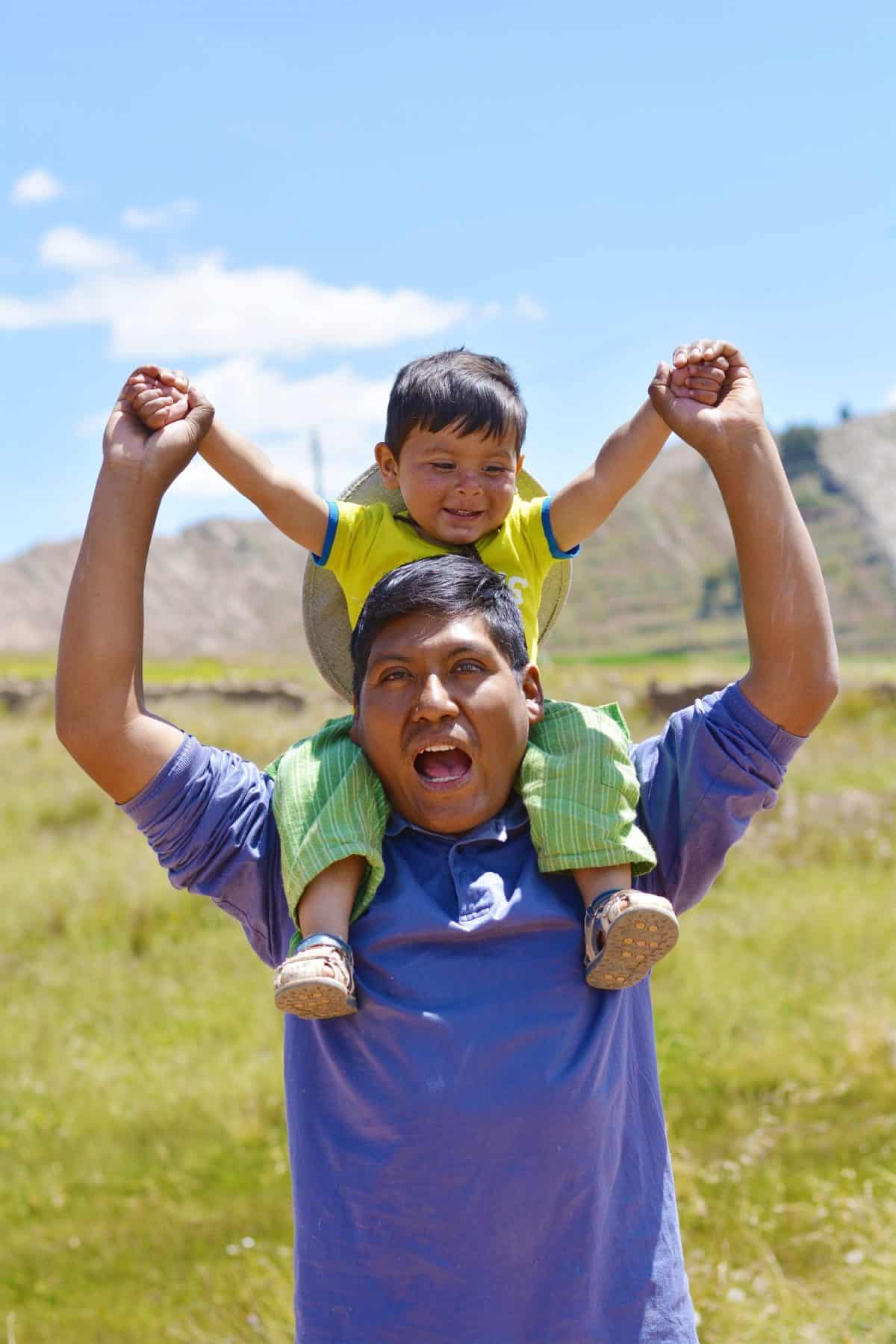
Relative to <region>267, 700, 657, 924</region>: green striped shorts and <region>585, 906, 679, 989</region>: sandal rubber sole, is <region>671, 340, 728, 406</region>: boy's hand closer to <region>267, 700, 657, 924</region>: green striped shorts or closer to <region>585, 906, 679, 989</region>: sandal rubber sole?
<region>267, 700, 657, 924</region>: green striped shorts

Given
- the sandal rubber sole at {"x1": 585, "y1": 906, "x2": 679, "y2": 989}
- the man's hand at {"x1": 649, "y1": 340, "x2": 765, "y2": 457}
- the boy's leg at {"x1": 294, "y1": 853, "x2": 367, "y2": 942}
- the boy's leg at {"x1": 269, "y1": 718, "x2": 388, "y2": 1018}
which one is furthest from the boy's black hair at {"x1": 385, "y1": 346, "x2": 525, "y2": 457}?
the sandal rubber sole at {"x1": 585, "y1": 906, "x2": 679, "y2": 989}

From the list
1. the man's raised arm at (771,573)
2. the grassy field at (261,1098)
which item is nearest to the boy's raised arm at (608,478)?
the man's raised arm at (771,573)

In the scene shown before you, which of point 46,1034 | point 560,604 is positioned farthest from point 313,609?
point 46,1034

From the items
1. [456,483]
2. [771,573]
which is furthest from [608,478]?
[771,573]

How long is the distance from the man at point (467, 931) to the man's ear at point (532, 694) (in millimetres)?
92

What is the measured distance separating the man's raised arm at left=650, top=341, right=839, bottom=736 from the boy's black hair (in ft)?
2.14

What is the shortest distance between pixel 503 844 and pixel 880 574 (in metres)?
77.5

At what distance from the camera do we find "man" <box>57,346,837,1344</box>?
→ 1904mm

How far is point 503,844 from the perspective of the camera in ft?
6.91

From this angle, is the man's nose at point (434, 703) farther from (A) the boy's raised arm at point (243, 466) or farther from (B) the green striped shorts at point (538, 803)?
(A) the boy's raised arm at point (243, 466)

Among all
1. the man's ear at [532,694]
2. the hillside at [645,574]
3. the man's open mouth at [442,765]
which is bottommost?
the man's open mouth at [442,765]

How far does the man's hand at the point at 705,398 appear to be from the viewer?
205 centimetres

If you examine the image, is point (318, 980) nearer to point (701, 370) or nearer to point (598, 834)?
point (598, 834)

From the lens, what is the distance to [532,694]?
7.32 ft
